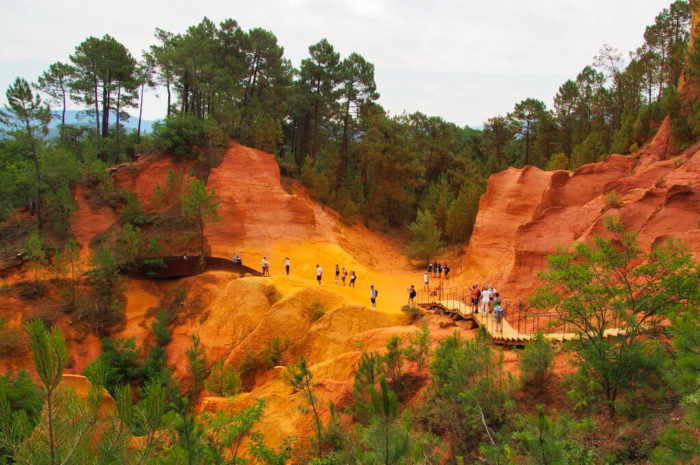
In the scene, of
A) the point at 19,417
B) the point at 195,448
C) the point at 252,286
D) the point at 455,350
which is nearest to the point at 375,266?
the point at 252,286

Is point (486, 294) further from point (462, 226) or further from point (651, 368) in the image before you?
point (462, 226)

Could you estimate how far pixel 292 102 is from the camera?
141 feet

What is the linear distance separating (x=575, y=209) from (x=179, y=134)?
29.5m

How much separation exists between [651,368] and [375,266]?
27386mm

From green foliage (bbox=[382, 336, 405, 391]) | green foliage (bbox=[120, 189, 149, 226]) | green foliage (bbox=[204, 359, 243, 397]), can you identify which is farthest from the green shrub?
green foliage (bbox=[120, 189, 149, 226])

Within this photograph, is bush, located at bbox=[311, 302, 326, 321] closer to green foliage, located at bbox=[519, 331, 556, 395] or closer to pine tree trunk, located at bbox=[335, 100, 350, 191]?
green foliage, located at bbox=[519, 331, 556, 395]

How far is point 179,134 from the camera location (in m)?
34.4

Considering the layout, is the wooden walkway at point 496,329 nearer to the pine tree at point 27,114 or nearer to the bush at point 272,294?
the bush at point 272,294

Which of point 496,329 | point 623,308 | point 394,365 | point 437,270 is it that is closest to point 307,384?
point 394,365

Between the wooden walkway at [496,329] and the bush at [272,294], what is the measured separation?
25.6 ft

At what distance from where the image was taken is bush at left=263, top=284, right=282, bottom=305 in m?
22.6

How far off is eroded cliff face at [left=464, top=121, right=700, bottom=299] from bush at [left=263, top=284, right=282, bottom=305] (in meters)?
11.4

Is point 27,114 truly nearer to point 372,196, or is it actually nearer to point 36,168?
point 36,168

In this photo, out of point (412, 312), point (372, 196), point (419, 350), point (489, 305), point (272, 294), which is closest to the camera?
point (419, 350)
